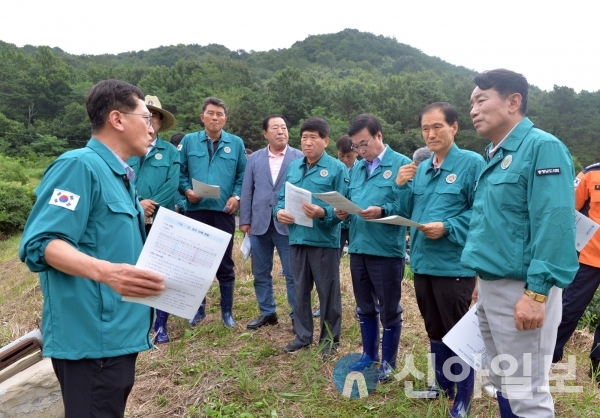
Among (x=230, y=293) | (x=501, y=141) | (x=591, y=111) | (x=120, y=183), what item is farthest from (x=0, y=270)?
(x=591, y=111)

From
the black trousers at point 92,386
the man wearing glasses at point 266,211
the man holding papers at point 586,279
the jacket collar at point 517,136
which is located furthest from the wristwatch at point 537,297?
the man wearing glasses at point 266,211

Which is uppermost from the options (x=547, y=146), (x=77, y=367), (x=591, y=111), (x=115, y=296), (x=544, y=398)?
(x=591, y=111)

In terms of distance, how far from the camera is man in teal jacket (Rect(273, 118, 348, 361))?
3.75 meters

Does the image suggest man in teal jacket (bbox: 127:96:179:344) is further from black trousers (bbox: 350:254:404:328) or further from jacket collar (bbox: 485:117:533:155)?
jacket collar (bbox: 485:117:533:155)

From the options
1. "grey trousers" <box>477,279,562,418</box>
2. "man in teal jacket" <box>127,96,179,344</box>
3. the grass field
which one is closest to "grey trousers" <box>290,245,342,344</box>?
the grass field

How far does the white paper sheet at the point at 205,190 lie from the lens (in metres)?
4.03

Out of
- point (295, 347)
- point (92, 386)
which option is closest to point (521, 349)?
point (92, 386)

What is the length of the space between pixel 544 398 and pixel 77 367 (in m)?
1.87

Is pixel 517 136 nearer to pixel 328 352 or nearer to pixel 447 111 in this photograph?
pixel 447 111

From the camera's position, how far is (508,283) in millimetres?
2018

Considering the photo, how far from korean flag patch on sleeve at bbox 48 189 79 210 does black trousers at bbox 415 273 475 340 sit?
2044mm

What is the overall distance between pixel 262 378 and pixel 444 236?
1666 mm

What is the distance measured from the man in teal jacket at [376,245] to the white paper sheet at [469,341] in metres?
0.91

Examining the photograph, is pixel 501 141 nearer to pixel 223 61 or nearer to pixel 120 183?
pixel 120 183
